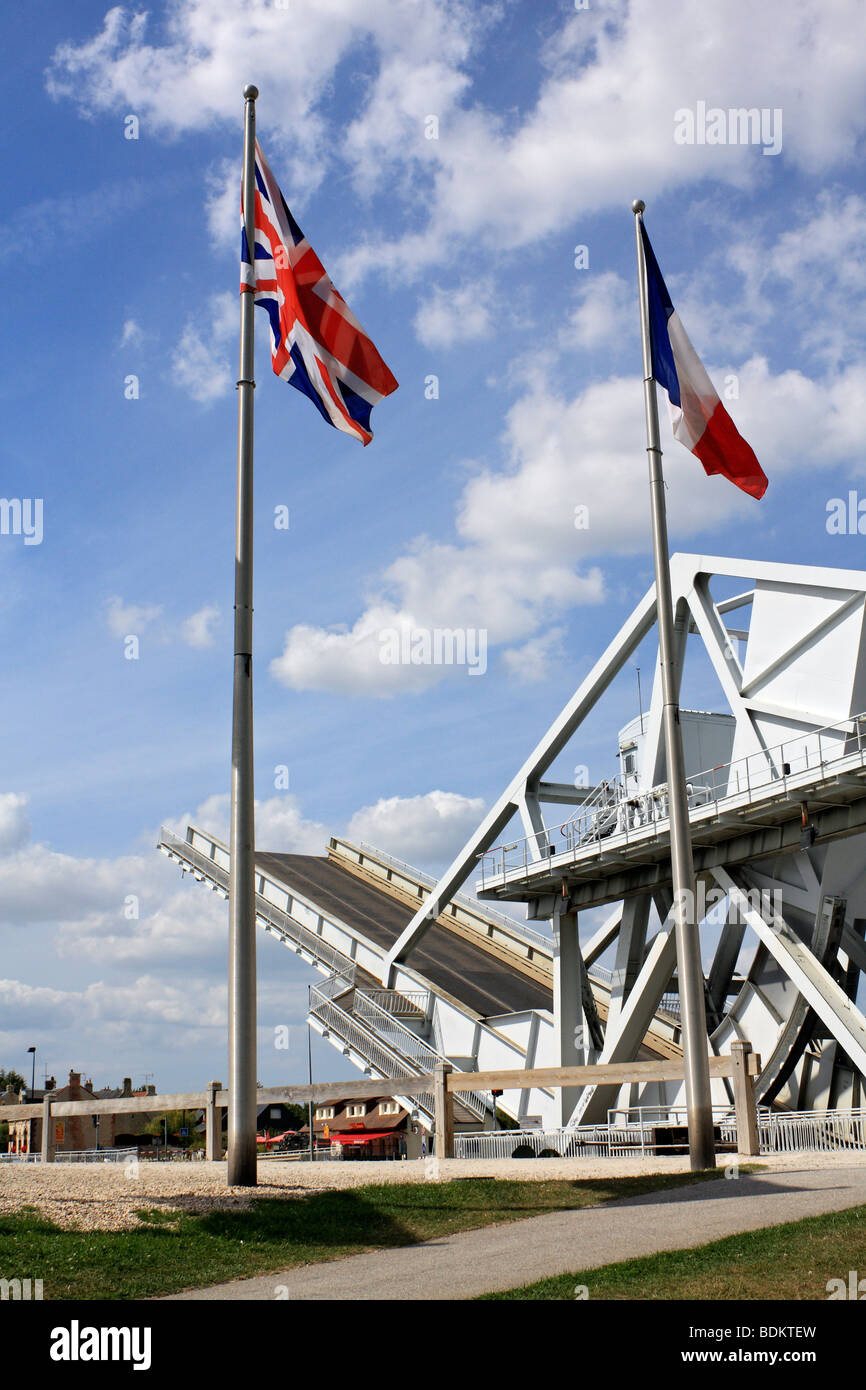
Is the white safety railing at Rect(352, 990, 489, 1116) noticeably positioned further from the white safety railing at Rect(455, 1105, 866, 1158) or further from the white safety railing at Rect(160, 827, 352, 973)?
the white safety railing at Rect(455, 1105, 866, 1158)

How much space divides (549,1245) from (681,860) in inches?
282

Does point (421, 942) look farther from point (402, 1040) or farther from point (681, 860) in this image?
point (681, 860)

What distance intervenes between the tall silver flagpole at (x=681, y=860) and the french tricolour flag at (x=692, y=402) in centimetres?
38

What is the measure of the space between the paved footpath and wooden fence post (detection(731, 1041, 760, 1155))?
3202 mm

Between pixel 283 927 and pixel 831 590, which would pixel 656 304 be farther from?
pixel 283 927

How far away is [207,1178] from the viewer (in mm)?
13234

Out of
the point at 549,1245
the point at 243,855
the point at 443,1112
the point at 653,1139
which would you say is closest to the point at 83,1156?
the point at 443,1112

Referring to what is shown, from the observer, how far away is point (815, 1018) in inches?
1185

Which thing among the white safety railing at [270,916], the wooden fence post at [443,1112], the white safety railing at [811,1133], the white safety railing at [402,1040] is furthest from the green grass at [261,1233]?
the white safety railing at [270,916]

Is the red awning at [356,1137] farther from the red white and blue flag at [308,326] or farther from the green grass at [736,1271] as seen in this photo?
the green grass at [736,1271]

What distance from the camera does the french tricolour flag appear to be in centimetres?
1814
